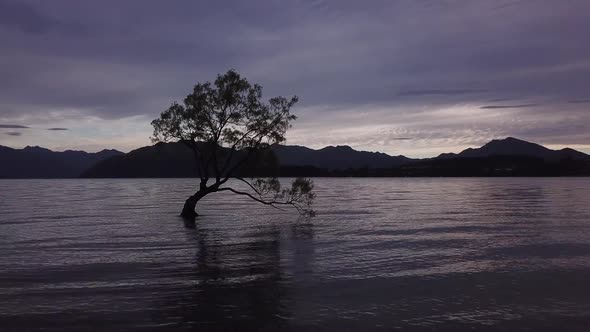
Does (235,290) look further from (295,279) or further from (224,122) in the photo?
(224,122)

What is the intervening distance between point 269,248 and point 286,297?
13359 millimetres

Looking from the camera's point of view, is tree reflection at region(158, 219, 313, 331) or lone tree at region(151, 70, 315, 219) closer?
tree reflection at region(158, 219, 313, 331)

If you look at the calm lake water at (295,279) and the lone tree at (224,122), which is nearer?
the calm lake water at (295,279)

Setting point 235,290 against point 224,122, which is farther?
point 224,122

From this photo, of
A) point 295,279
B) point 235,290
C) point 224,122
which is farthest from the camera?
point 224,122

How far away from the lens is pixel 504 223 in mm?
48906

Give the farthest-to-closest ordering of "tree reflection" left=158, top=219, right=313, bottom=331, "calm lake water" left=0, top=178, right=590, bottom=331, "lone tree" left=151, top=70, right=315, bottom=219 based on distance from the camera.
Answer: "lone tree" left=151, top=70, right=315, bottom=219 < "calm lake water" left=0, top=178, right=590, bottom=331 < "tree reflection" left=158, top=219, right=313, bottom=331

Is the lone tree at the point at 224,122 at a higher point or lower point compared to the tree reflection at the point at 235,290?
higher

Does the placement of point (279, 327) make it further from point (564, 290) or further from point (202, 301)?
point (564, 290)

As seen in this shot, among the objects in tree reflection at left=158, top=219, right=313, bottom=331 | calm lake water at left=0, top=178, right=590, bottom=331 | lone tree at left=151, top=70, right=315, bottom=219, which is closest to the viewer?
tree reflection at left=158, top=219, right=313, bottom=331

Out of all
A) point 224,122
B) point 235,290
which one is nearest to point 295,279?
point 235,290

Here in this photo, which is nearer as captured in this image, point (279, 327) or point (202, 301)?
point (279, 327)

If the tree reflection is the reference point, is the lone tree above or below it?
above

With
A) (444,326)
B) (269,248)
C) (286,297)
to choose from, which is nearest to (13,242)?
(269,248)
